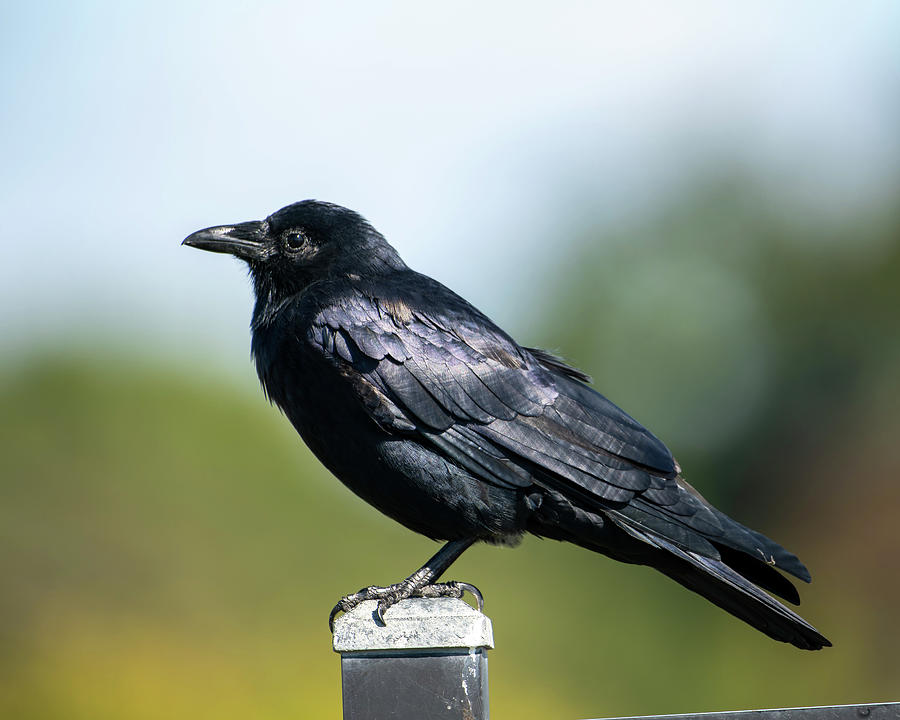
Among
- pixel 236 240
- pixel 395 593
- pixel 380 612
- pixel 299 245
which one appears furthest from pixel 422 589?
pixel 236 240

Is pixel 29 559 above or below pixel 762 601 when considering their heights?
below

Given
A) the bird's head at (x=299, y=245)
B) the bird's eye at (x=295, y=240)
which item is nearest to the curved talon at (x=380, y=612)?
the bird's head at (x=299, y=245)

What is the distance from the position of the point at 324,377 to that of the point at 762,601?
1999mm

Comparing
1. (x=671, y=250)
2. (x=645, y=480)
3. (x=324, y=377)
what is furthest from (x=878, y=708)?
(x=671, y=250)

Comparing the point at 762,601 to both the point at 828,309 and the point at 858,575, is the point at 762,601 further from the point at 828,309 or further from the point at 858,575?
the point at 828,309

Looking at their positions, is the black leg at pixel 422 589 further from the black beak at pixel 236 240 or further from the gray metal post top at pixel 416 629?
the black beak at pixel 236 240

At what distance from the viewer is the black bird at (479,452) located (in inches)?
172

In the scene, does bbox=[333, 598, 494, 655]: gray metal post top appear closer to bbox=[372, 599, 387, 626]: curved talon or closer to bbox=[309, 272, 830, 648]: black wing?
bbox=[372, 599, 387, 626]: curved talon

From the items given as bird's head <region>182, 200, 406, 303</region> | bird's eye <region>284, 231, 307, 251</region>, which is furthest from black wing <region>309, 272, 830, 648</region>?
bird's eye <region>284, 231, 307, 251</region>

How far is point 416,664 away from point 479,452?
3.38 feet

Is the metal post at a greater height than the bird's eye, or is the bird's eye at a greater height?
the bird's eye

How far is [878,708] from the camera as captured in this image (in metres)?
3.53

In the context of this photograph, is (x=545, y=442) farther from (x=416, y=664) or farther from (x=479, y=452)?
(x=416, y=664)

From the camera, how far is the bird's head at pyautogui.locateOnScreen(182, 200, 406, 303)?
5270 mm
